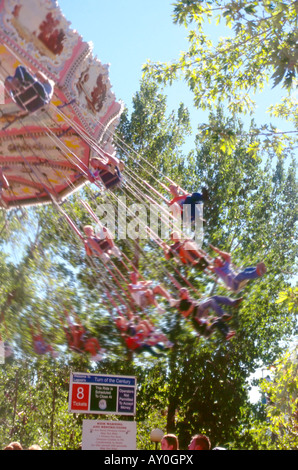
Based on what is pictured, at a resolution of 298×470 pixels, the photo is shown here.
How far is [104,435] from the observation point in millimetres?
8023

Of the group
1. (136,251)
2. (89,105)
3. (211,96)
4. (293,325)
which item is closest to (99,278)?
(136,251)

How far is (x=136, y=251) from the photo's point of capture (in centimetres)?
1639

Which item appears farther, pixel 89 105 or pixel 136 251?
pixel 136 251

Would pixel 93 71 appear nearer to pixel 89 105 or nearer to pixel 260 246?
pixel 89 105

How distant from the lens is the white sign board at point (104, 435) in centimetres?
798

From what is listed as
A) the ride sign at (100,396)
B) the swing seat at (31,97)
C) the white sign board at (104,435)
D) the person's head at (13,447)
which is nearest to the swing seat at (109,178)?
the swing seat at (31,97)

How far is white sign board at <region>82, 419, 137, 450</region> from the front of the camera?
26.2 ft

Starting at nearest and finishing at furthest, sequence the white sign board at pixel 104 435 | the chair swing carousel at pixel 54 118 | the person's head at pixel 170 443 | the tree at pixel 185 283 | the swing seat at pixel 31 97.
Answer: the person's head at pixel 170 443 → the swing seat at pixel 31 97 → the chair swing carousel at pixel 54 118 → the white sign board at pixel 104 435 → the tree at pixel 185 283

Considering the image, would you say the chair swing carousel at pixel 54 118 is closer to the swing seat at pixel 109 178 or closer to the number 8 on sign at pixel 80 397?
the swing seat at pixel 109 178

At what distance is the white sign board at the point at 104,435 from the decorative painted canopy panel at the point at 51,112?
3.50 meters

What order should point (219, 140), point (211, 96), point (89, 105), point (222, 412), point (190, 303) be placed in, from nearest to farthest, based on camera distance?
point (190, 303) < point (89, 105) < point (219, 140) < point (211, 96) < point (222, 412)

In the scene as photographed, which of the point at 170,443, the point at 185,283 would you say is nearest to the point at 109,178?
the point at 170,443

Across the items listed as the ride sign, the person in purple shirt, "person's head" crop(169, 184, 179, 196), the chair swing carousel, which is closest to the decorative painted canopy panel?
the chair swing carousel

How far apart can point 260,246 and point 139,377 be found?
5.11m
